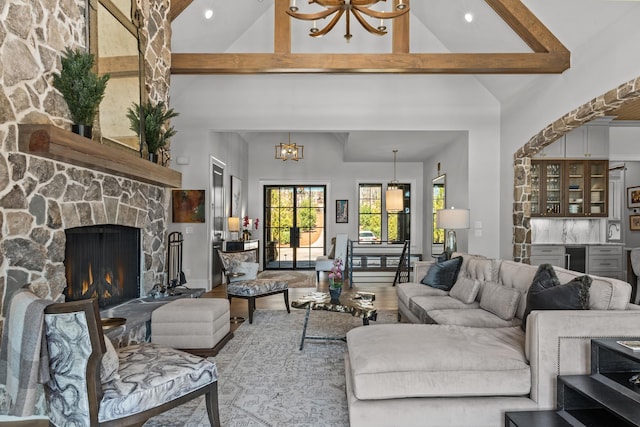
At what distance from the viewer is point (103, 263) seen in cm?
352

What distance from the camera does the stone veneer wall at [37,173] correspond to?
234 cm

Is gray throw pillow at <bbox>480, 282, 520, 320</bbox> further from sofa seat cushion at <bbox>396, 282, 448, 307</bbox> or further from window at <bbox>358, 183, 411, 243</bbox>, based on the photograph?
window at <bbox>358, 183, 411, 243</bbox>

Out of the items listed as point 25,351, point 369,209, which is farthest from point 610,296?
point 369,209

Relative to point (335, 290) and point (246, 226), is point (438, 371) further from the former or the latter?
point (246, 226)

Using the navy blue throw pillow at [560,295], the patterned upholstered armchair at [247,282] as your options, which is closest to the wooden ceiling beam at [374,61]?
the patterned upholstered armchair at [247,282]

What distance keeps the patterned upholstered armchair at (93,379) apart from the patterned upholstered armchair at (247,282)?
8.71 feet

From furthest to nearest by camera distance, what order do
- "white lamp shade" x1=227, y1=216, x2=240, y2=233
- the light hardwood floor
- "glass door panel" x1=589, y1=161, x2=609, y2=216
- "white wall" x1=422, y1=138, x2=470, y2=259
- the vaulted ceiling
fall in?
"white lamp shade" x1=227, y1=216, x2=240, y2=233 → "white wall" x1=422, y1=138, x2=470, y2=259 → "glass door panel" x1=589, y1=161, x2=609, y2=216 → the light hardwood floor → the vaulted ceiling

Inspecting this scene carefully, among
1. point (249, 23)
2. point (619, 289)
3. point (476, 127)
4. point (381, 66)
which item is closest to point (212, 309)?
point (619, 289)

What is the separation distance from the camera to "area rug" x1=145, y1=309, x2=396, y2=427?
8.02ft

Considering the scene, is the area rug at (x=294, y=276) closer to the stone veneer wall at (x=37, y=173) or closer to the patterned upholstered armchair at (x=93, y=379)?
the stone veneer wall at (x=37, y=173)

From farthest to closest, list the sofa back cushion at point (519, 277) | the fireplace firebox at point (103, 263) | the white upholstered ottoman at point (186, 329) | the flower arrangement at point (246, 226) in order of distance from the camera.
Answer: the flower arrangement at point (246, 226)
the white upholstered ottoman at point (186, 329)
the sofa back cushion at point (519, 277)
the fireplace firebox at point (103, 263)

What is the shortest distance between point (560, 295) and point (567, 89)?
146 inches

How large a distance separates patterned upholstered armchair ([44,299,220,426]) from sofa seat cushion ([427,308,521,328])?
2.07 metres

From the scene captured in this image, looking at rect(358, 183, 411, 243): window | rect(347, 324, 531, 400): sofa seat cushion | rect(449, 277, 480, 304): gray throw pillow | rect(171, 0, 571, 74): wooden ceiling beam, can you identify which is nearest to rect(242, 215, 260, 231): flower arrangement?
rect(358, 183, 411, 243): window
